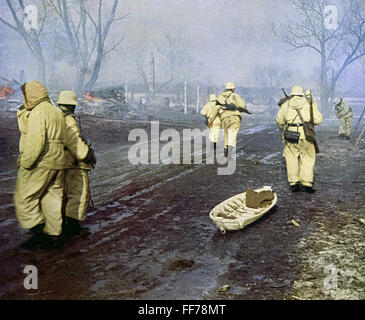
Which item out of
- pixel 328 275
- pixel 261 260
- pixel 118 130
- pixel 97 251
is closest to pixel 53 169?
pixel 97 251

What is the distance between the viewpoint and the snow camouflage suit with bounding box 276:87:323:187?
26.3 ft

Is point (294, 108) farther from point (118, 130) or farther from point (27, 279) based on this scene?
point (118, 130)

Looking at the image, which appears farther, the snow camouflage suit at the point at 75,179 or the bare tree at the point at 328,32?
the bare tree at the point at 328,32

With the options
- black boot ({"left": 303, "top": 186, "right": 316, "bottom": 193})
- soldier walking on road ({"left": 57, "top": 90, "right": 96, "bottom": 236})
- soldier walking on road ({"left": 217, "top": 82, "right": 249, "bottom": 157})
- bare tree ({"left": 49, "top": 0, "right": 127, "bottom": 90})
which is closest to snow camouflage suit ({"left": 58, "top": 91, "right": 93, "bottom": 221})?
soldier walking on road ({"left": 57, "top": 90, "right": 96, "bottom": 236})

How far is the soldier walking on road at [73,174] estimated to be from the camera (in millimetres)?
5383

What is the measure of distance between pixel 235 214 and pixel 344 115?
13.8 m

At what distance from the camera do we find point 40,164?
4.92m

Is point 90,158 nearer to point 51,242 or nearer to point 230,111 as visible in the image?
point 51,242

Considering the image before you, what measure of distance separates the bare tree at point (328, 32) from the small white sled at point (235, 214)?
32.9 m

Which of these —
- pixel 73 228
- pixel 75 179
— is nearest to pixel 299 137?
pixel 75 179

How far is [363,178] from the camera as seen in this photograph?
9914 millimetres

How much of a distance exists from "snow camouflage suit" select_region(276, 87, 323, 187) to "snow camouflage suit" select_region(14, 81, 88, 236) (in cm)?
476

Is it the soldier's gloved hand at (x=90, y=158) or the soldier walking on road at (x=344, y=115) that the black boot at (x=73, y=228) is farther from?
the soldier walking on road at (x=344, y=115)

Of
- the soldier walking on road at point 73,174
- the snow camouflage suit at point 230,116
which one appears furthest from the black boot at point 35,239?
the snow camouflage suit at point 230,116
